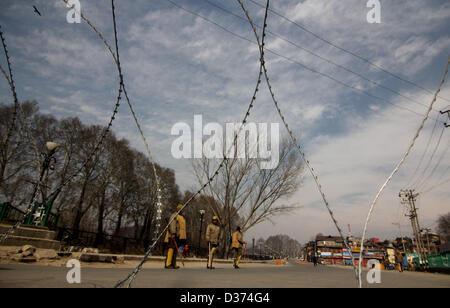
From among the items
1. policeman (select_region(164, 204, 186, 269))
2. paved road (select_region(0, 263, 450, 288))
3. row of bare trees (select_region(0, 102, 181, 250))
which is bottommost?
paved road (select_region(0, 263, 450, 288))

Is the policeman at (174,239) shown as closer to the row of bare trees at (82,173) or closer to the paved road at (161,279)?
the paved road at (161,279)

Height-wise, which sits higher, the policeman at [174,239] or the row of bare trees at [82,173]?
the row of bare trees at [82,173]

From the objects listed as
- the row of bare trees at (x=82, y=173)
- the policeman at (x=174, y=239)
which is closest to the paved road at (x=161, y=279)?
the policeman at (x=174, y=239)

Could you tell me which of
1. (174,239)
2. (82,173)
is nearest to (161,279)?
(174,239)

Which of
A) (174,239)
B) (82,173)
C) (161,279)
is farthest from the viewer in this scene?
(82,173)

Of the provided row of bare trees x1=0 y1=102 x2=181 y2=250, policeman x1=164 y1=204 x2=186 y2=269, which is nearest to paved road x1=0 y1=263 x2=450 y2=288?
policeman x1=164 y1=204 x2=186 y2=269

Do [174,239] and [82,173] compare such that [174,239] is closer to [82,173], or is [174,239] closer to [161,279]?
[161,279]

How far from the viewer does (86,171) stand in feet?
85.0

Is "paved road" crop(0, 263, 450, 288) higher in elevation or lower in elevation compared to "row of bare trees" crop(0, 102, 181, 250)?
lower

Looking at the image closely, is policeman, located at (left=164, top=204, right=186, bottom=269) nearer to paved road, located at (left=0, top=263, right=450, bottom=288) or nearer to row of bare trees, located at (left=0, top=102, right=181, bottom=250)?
paved road, located at (left=0, top=263, right=450, bottom=288)
